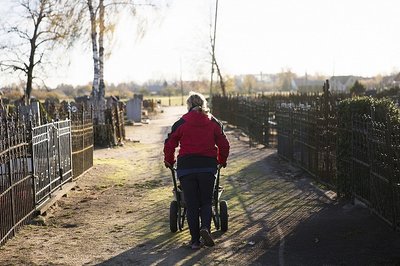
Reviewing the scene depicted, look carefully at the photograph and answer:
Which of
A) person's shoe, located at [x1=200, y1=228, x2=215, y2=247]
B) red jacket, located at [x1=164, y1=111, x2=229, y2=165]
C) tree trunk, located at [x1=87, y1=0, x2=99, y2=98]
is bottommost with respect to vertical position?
person's shoe, located at [x1=200, y1=228, x2=215, y2=247]

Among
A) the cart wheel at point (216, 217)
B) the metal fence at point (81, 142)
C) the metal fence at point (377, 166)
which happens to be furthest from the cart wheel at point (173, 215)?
the metal fence at point (81, 142)

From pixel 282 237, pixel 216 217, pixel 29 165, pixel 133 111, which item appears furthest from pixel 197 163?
pixel 133 111

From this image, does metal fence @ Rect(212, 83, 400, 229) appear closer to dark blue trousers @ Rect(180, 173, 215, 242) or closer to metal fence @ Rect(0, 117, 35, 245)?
dark blue trousers @ Rect(180, 173, 215, 242)

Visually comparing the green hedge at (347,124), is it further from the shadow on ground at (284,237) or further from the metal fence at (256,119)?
the metal fence at (256,119)

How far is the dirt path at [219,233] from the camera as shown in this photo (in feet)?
22.0

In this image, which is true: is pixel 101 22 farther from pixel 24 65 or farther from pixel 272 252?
pixel 272 252

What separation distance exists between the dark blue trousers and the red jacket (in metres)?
0.28

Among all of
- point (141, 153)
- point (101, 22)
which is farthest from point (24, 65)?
point (141, 153)

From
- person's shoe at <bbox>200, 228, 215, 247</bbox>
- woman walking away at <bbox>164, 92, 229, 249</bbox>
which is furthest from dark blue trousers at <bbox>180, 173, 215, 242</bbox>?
person's shoe at <bbox>200, 228, 215, 247</bbox>

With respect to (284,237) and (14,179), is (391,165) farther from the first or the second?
(14,179)

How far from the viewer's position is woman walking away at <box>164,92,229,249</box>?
6992 millimetres

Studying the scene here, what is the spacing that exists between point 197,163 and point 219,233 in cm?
136

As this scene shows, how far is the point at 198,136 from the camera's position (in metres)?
→ 7.02

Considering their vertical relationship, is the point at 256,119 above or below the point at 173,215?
above
